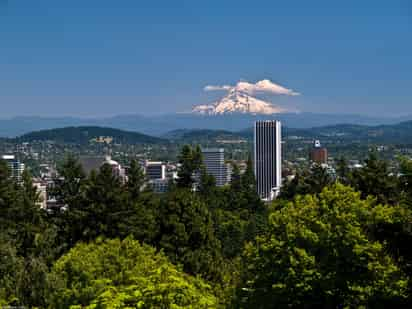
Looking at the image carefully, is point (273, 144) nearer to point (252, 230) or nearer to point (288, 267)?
point (252, 230)

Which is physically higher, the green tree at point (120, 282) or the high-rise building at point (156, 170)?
the green tree at point (120, 282)

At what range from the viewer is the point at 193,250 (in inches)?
976

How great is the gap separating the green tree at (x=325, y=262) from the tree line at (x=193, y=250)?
1.1 inches

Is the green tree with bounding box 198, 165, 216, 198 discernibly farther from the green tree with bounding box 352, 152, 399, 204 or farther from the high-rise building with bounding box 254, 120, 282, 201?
the high-rise building with bounding box 254, 120, 282, 201

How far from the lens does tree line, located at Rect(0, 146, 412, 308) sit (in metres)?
11.5

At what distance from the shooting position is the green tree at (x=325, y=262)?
42.6 ft

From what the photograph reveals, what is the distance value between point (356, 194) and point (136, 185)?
17.8 m

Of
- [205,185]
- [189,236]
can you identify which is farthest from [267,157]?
[189,236]

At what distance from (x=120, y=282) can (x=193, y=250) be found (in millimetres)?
9244

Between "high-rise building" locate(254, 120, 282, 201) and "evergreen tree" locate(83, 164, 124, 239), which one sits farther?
"high-rise building" locate(254, 120, 282, 201)

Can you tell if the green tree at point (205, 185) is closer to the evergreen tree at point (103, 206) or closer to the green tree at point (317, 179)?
the green tree at point (317, 179)

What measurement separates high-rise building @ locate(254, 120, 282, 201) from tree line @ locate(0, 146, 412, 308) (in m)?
105

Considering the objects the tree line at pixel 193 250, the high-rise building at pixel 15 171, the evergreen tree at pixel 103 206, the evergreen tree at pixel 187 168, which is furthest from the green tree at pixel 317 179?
the high-rise building at pixel 15 171

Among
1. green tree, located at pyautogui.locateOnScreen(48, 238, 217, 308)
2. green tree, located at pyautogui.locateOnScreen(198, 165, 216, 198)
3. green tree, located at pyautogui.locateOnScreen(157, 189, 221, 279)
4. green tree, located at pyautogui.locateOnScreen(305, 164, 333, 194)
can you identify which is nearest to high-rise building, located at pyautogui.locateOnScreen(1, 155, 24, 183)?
green tree, located at pyautogui.locateOnScreen(157, 189, 221, 279)
